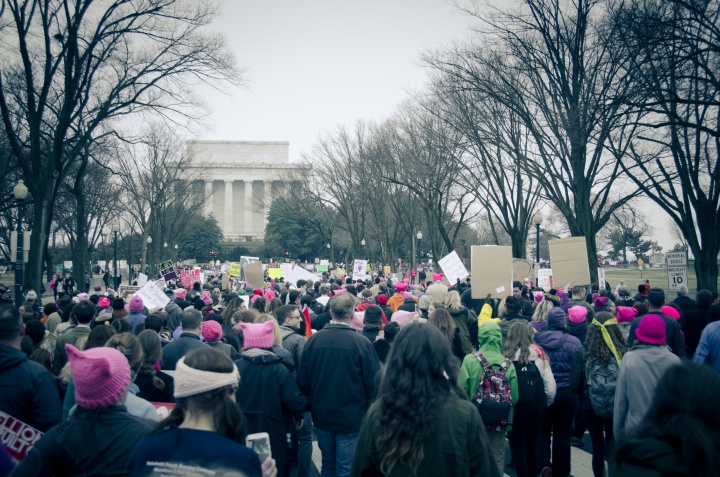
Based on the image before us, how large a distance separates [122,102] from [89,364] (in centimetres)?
1645

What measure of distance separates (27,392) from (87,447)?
1.59 meters

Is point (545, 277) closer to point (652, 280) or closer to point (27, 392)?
point (27, 392)

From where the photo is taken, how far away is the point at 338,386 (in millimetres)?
5137

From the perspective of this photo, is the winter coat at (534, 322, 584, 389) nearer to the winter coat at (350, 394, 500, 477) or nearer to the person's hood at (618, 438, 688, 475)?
the winter coat at (350, 394, 500, 477)

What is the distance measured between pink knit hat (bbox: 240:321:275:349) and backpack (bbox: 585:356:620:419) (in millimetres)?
3221

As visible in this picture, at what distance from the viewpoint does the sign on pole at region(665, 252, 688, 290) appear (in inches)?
627

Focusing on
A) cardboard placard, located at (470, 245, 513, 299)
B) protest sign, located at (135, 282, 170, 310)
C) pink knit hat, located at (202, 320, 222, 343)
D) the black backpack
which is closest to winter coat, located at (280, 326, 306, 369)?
pink knit hat, located at (202, 320, 222, 343)

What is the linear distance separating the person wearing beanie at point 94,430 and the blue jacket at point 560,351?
4.70 metres

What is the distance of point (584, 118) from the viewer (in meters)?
16.2

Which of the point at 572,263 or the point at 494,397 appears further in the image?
the point at 572,263

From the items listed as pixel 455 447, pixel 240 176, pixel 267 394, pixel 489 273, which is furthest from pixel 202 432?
pixel 240 176

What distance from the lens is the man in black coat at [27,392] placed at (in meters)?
4.03

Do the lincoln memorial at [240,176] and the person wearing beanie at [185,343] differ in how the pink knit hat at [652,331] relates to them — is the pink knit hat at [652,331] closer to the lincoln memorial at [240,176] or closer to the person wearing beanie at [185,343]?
the person wearing beanie at [185,343]

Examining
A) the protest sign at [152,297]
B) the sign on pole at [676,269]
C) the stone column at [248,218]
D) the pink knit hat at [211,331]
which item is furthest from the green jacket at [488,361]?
the stone column at [248,218]
